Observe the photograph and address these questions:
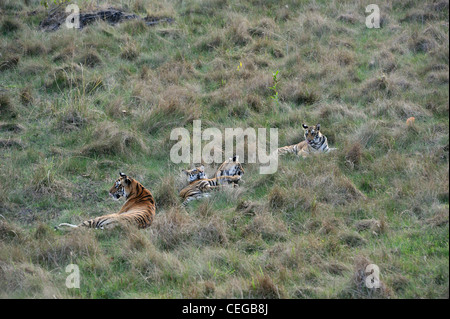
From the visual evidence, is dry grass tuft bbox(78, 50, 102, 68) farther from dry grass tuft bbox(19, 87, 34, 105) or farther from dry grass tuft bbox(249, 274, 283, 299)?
dry grass tuft bbox(249, 274, 283, 299)

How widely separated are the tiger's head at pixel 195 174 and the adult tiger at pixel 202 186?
170 millimetres

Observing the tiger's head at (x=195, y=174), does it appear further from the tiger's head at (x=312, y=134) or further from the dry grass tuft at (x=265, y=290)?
the dry grass tuft at (x=265, y=290)

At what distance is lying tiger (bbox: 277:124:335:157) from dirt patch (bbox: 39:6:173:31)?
6.80 metres

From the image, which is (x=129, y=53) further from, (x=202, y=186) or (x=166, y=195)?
(x=166, y=195)

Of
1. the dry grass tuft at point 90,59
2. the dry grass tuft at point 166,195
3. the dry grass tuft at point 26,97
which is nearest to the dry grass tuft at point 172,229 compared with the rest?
the dry grass tuft at point 166,195

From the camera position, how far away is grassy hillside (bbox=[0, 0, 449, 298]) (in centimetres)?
586

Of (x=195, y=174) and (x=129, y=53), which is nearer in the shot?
(x=195, y=174)

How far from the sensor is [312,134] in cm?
927

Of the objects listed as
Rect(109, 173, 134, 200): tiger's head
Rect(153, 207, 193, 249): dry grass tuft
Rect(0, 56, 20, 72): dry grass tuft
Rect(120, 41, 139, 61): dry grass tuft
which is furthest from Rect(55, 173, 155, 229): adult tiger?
Rect(0, 56, 20, 72): dry grass tuft

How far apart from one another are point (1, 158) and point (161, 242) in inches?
163

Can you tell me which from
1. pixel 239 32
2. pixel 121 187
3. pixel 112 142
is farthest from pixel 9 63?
pixel 121 187

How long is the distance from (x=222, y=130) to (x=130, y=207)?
3079 millimetres
